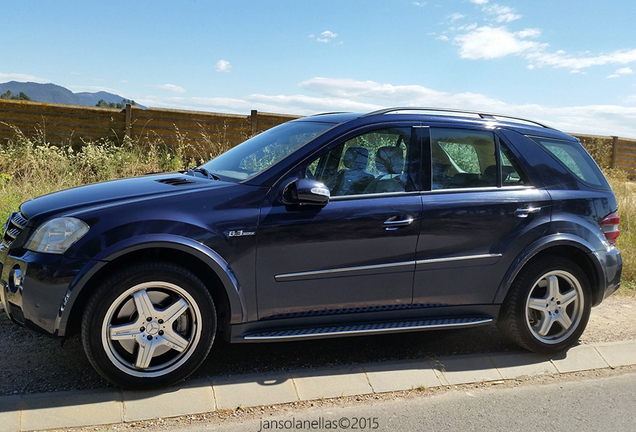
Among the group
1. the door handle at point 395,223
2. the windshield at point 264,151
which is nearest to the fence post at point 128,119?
the windshield at point 264,151

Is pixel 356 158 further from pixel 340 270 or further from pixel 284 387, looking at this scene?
pixel 284 387

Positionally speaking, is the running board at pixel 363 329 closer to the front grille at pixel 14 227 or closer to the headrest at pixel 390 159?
the headrest at pixel 390 159

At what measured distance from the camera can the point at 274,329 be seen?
3.74 metres

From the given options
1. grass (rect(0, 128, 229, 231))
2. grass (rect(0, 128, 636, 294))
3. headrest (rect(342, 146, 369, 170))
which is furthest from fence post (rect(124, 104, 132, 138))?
headrest (rect(342, 146, 369, 170))

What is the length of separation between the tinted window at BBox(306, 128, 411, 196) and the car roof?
12 cm

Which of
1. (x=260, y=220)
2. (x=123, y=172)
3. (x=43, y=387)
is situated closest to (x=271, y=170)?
(x=260, y=220)

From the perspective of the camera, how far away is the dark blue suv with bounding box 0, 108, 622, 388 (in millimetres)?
3375

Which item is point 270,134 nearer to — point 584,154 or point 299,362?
point 299,362

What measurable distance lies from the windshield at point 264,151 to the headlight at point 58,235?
3.47ft

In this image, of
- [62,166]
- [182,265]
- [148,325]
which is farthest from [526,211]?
[62,166]

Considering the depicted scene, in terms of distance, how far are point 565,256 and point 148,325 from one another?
10.3 ft

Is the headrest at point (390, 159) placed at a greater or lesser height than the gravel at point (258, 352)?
greater

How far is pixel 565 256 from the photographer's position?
453 centimetres

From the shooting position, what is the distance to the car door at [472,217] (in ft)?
13.2
